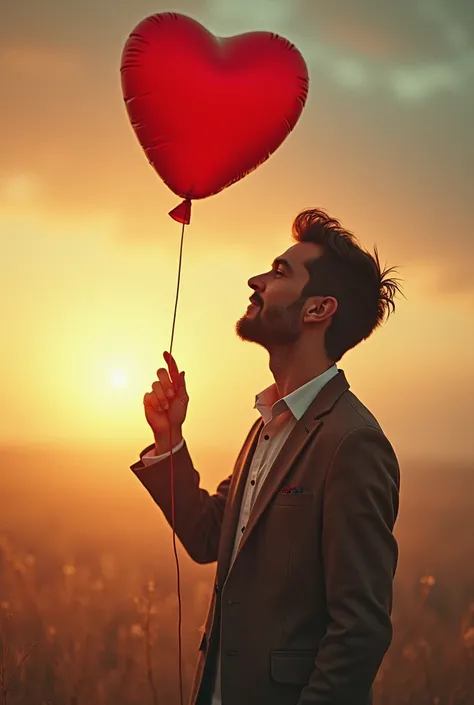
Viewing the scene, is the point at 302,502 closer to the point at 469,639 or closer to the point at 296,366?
the point at 296,366

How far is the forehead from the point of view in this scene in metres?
1.87

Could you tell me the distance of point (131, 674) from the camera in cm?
293

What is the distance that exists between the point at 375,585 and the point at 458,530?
213 cm

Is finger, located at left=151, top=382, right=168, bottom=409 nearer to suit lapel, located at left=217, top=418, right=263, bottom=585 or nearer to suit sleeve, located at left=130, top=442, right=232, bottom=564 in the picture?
suit sleeve, located at left=130, top=442, right=232, bottom=564

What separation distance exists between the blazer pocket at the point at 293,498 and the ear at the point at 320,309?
1.42ft

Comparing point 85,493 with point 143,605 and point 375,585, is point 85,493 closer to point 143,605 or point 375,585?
point 143,605

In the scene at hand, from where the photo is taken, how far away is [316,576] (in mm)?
1551

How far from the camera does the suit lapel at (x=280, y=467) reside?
163 cm

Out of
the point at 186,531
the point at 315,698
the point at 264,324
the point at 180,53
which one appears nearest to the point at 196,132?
the point at 180,53

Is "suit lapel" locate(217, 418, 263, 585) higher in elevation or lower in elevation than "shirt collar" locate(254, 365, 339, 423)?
lower

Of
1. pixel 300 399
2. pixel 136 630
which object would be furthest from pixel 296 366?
pixel 136 630

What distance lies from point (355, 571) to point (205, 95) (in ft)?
3.67

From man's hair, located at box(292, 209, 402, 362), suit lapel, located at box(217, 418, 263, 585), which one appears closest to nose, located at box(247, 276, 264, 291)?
man's hair, located at box(292, 209, 402, 362)

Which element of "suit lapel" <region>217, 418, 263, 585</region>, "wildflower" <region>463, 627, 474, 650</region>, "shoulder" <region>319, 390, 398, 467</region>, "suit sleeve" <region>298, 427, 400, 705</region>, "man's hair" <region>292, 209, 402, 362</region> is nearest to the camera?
"suit sleeve" <region>298, 427, 400, 705</region>
